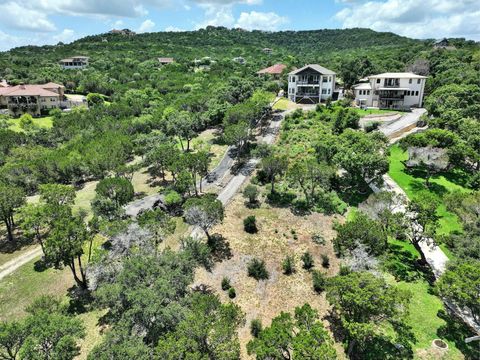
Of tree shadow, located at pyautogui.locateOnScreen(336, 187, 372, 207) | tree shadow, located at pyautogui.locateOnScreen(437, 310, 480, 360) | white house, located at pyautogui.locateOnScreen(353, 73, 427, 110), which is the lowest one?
tree shadow, located at pyautogui.locateOnScreen(437, 310, 480, 360)

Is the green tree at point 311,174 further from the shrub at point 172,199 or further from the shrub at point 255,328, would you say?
the shrub at point 255,328

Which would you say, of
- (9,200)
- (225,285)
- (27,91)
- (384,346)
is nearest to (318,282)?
(384,346)

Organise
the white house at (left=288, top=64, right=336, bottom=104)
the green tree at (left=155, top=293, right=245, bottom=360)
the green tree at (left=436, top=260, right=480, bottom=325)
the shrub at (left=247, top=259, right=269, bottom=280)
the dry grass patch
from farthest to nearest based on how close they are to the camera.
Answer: the white house at (left=288, top=64, right=336, bottom=104)
the shrub at (left=247, top=259, right=269, bottom=280)
the dry grass patch
the green tree at (left=436, top=260, right=480, bottom=325)
the green tree at (left=155, top=293, right=245, bottom=360)

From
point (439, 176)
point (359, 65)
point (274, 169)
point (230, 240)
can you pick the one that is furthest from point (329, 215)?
point (359, 65)

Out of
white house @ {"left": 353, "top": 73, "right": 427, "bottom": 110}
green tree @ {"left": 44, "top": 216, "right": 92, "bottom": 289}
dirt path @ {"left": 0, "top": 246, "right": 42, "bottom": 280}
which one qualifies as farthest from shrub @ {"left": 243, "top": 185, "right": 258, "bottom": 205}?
white house @ {"left": 353, "top": 73, "right": 427, "bottom": 110}

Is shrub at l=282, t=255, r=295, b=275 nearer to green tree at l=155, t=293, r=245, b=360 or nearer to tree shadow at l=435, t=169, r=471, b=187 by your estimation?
green tree at l=155, t=293, r=245, b=360

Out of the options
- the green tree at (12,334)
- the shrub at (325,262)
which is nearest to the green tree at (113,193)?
the green tree at (12,334)
